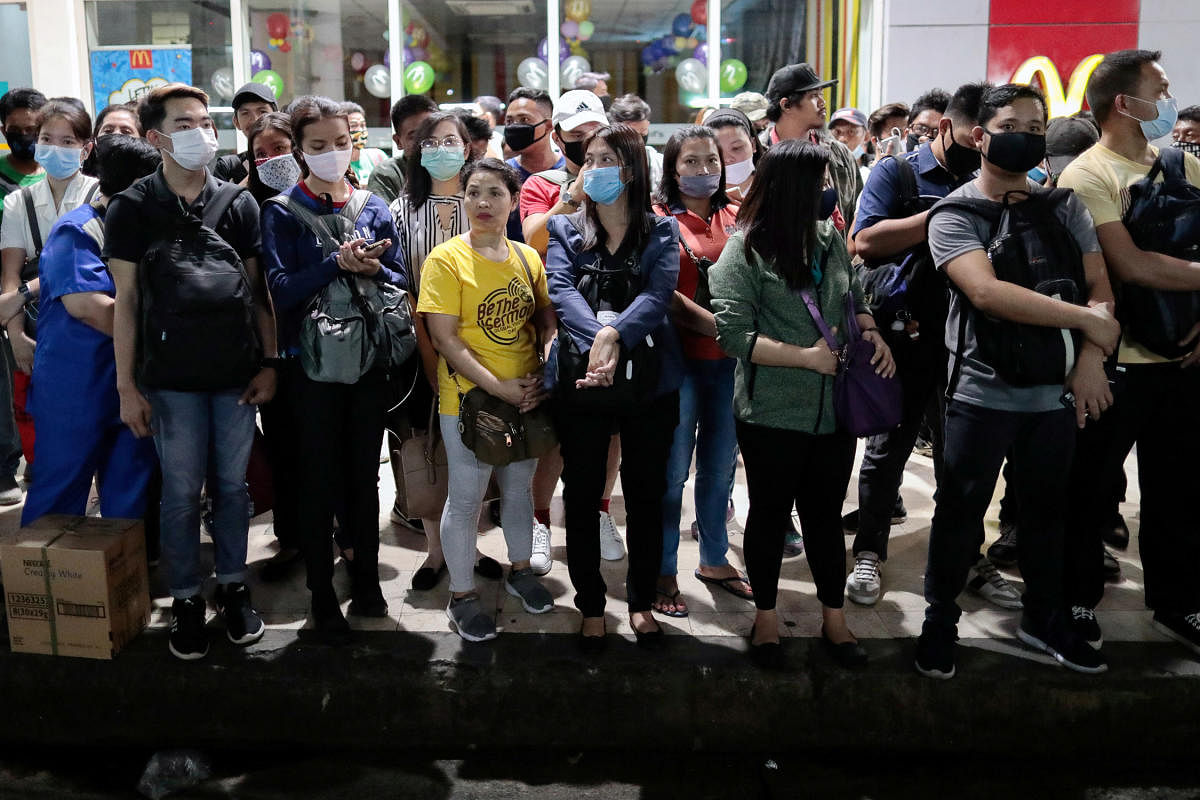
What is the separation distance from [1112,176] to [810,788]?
2314 millimetres

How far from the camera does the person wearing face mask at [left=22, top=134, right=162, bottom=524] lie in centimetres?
378

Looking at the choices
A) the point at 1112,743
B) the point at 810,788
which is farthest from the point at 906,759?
the point at 1112,743

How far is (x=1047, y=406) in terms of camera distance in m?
3.41

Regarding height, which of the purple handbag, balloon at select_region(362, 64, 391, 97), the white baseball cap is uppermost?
balloon at select_region(362, 64, 391, 97)

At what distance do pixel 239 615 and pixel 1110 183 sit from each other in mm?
3431

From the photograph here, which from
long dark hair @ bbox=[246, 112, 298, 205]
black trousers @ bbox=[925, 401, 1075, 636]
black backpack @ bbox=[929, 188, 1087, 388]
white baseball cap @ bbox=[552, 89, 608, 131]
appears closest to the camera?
black backpack @ bbox=[929, 188, 1087, 388]

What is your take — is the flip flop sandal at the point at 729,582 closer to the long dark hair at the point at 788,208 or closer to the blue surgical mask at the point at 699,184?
the long dark hair at the point at 788,208

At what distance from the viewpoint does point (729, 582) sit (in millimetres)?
4250

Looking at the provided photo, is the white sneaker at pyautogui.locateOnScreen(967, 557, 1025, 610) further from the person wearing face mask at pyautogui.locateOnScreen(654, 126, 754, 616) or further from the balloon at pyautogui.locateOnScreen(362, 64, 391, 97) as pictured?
the balloon at pyautogui.locateOnScreen(362, 64, 391, 97)

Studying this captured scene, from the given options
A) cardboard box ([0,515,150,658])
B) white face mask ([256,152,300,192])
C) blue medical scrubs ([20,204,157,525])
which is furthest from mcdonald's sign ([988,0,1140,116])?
cardboard box ([0,515,150,658])

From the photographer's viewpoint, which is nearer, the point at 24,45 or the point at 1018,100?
the point at 1018,100

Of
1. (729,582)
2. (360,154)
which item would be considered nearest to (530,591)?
(729,582)

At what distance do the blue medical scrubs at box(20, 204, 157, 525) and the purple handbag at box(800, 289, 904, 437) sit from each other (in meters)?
2.54

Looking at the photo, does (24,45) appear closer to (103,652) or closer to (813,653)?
(103,652)
